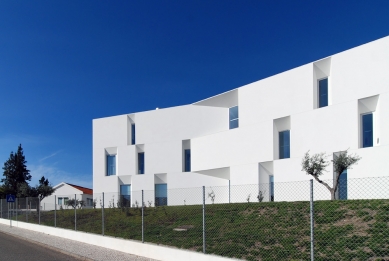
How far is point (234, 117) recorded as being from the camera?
30.7 meters

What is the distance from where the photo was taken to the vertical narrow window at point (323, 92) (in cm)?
2398

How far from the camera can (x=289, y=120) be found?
83.5 ft

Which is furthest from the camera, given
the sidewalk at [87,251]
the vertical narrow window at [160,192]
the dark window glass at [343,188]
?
the vertical narrow window at [160,192]

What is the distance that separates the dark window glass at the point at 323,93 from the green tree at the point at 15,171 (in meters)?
56.7

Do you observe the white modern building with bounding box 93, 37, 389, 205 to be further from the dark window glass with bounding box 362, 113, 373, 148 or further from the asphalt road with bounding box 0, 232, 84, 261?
the asphalt road with bounding box 0, 232, 84, 261

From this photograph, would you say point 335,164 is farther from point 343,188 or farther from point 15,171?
point 15,171

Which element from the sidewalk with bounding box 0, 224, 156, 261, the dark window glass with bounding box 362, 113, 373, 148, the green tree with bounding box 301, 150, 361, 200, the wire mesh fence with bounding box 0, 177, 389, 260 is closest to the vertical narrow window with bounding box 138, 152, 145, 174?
the wire mesh fence with bounding box 0, 177, 389, 260

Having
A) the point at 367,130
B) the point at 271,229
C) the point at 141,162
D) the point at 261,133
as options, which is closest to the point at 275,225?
the point at 271,229

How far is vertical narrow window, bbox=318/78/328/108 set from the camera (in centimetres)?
2398

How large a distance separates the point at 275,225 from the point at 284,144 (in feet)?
44.5

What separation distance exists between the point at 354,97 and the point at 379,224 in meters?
12.1

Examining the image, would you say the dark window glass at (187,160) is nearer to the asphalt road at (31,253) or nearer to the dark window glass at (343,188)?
the dark window glass at (343,188)

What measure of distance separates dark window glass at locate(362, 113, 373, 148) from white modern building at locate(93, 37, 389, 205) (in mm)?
51

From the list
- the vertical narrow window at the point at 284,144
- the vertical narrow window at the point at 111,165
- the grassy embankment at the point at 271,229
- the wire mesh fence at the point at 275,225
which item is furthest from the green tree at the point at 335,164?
the vertical narrow window at the point at 111,165
